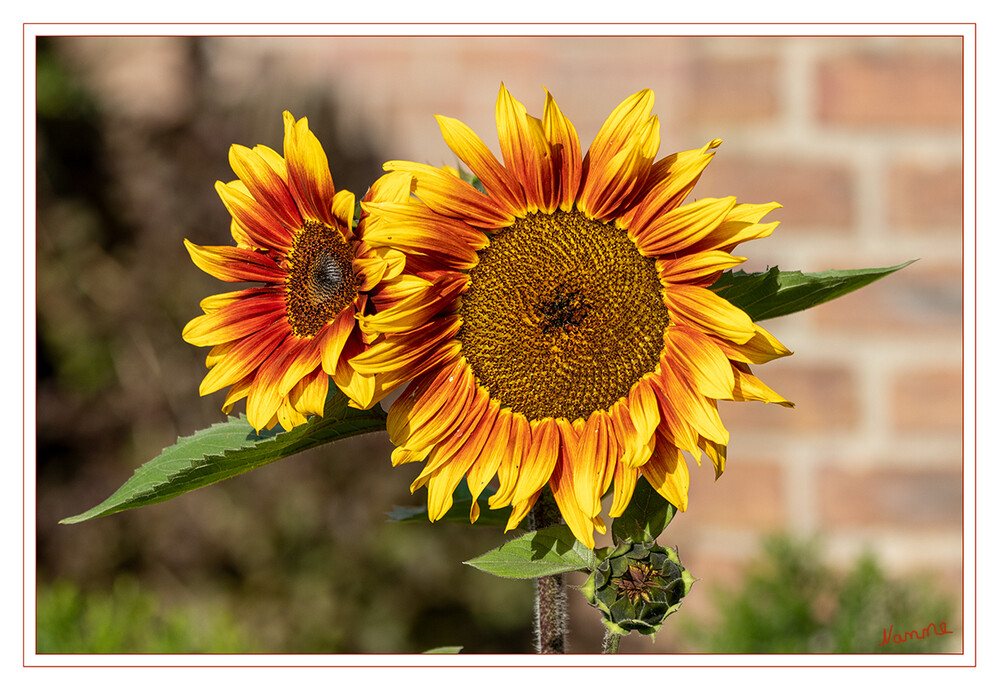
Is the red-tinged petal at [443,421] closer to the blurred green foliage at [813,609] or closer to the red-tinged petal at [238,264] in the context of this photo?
the red-tinged petal at [238,264]

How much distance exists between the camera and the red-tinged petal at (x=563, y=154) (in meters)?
0.39

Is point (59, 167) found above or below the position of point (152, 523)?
above

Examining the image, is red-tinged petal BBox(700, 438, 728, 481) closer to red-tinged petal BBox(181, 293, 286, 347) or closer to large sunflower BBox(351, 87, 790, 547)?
large sunflower BBox(351, 87, 790, 547)

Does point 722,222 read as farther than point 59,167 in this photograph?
No

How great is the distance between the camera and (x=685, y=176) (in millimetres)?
383

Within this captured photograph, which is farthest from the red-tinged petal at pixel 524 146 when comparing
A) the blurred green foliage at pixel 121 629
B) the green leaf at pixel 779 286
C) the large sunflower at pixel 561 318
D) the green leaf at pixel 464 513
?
the blurred green foliage at pixel 121 629

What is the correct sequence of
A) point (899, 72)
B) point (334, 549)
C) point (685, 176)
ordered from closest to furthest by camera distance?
1. point (685, 176)
2. point (899, 72)
3. point (334, 549)

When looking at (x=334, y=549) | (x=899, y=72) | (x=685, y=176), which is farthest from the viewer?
(x=334, y=549)

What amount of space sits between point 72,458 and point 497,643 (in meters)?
0.89

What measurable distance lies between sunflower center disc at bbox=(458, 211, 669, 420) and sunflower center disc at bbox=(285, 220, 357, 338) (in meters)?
0.06

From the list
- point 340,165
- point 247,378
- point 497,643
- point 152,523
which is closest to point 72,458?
point 152,523

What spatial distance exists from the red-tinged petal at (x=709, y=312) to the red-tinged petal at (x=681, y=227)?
20mm

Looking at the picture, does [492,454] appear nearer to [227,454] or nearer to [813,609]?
[227,454]

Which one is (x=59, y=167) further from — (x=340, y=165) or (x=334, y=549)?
(x=334, y=549)
